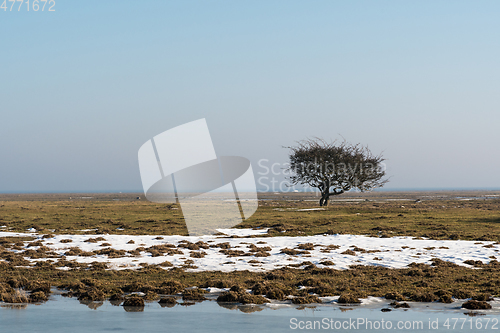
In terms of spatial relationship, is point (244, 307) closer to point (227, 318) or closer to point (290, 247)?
point (227, 318)

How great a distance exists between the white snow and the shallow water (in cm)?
732

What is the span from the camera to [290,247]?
27.8 meters

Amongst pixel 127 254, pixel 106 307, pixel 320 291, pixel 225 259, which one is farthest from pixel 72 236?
pixel 320 291

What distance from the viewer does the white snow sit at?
22703mm

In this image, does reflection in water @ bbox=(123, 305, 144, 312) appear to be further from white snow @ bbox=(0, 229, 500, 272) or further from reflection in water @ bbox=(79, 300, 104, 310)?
white snow @ bbox=(0, 229, 500, 272)

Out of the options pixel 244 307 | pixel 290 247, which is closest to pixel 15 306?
pixel 244 307

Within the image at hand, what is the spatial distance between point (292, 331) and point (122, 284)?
840 centimetres

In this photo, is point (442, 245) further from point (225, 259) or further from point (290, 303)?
point (290, 303)

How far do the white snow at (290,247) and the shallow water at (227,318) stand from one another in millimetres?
7323

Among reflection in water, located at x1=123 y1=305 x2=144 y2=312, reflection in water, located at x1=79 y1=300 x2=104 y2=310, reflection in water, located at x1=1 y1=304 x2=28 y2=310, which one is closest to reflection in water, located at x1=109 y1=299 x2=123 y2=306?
reflection in water, located at x1=79 y1=300 x2=104 y2=310

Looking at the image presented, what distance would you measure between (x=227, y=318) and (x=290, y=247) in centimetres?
1514

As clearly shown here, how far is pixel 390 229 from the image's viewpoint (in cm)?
3678

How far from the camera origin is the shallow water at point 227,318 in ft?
38.9

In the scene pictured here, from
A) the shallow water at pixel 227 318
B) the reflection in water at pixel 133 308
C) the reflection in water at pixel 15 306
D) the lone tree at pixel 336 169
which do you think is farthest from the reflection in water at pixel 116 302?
the lone tree at pixel 336 169
